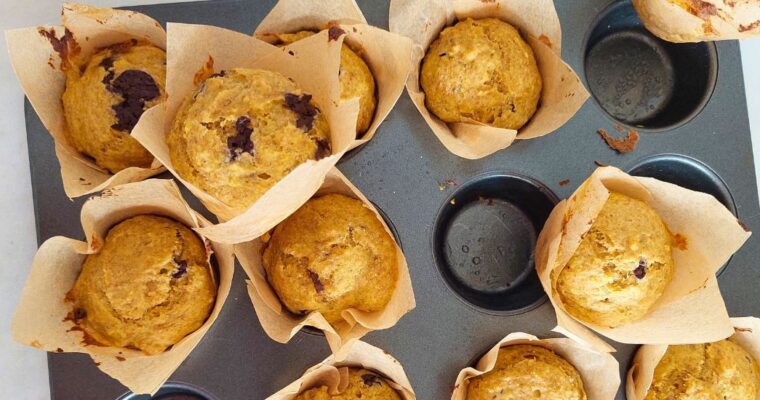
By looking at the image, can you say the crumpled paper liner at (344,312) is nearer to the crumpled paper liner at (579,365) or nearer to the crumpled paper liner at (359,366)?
the crumpled paper liner at (359,366)

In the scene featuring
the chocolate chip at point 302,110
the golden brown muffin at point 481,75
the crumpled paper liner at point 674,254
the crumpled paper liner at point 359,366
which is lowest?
the crumpled paper liner at point 359,366

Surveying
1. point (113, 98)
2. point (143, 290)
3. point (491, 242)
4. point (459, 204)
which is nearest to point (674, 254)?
point (491, 242)

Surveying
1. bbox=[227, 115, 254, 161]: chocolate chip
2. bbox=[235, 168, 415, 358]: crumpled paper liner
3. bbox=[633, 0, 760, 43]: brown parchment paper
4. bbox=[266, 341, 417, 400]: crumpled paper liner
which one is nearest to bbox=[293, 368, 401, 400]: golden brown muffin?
bbox=[266, 341, 417, 400]: crumpled paper liner

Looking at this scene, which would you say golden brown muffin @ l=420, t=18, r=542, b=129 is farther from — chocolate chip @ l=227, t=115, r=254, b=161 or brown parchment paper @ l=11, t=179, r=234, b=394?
brown parchment paper @ l=11, t=179, r=234, b=394

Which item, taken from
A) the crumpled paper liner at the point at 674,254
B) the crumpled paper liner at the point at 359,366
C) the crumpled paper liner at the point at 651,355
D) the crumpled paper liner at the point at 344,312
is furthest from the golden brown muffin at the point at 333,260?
the crumpled paper liner at the point at 651,355

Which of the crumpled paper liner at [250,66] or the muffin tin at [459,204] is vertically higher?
the crumpled paper liner at [250,66]

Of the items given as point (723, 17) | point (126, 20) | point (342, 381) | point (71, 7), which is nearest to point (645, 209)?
point (723, 17)
